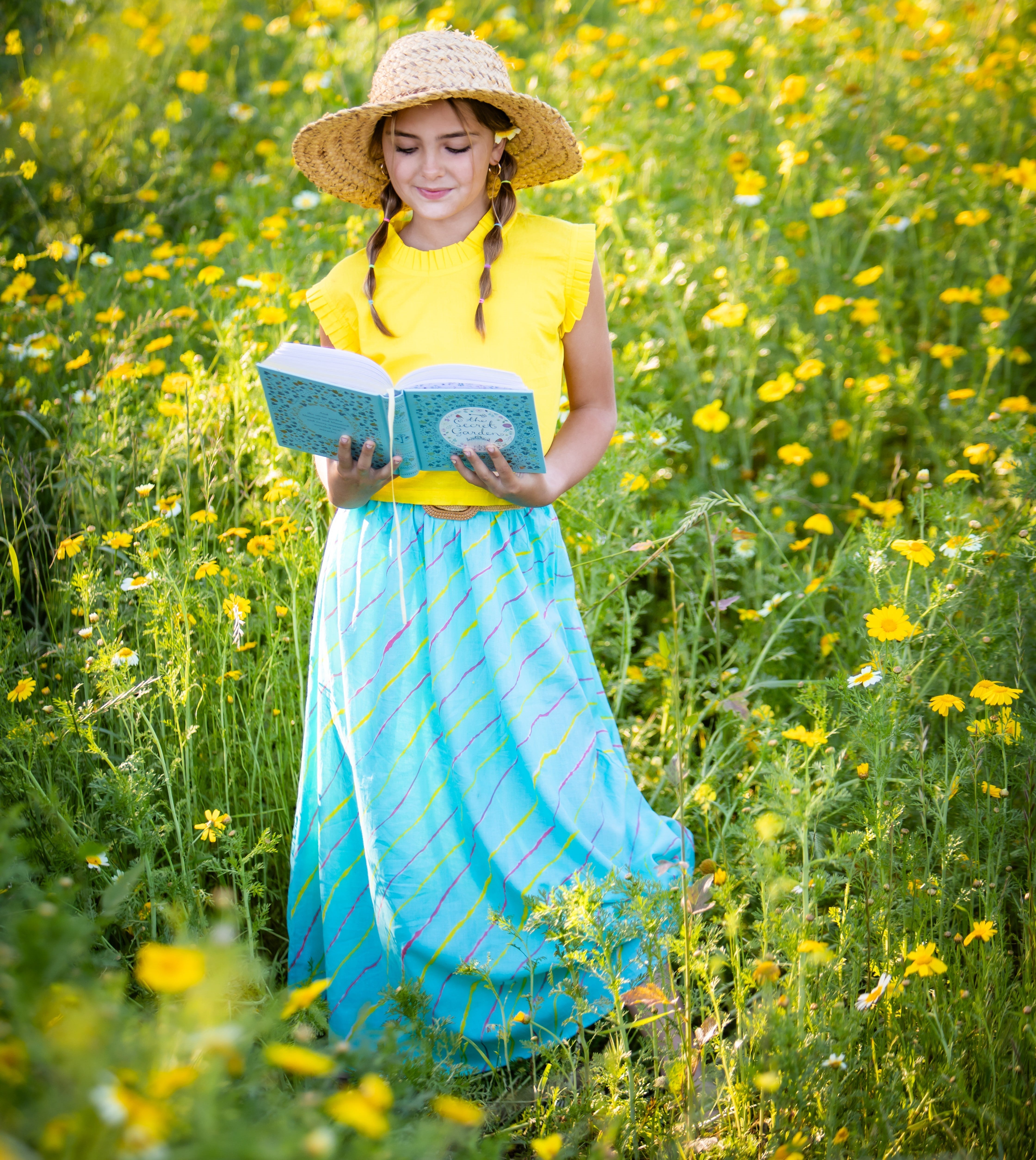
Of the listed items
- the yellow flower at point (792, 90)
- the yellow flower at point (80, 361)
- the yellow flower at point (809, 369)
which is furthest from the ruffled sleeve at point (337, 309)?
the yellow flower at point (792, 90)

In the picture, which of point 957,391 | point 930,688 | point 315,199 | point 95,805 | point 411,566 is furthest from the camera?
point 315,199

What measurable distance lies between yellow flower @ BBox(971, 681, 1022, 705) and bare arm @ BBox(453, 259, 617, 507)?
743 mm

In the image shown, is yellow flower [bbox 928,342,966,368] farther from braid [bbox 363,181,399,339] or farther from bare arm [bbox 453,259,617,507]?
braid [bbox 363,181,399,339]

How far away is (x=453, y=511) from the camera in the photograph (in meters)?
1.60

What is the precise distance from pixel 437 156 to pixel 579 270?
285 millimetres

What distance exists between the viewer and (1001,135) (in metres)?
3.55

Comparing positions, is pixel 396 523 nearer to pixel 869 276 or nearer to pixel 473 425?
pixel 473 425

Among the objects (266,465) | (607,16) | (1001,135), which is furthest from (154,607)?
(607,16)

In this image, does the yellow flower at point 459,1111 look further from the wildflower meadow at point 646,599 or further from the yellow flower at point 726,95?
the yellow flower at point 726,95

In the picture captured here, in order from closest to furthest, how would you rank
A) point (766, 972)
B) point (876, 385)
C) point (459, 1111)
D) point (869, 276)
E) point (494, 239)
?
point (459, 1111) → point (766, 972) → point (494, 239) → point (876, 385) → point (869, 276)

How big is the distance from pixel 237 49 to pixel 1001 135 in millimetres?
3180

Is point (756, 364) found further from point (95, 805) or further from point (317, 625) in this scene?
point (95, 805)

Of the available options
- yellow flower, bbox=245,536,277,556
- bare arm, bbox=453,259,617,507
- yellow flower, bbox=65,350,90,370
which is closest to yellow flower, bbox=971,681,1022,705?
bare arm, bbox=453,259,617,507

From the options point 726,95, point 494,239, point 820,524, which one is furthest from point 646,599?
point 726,95
